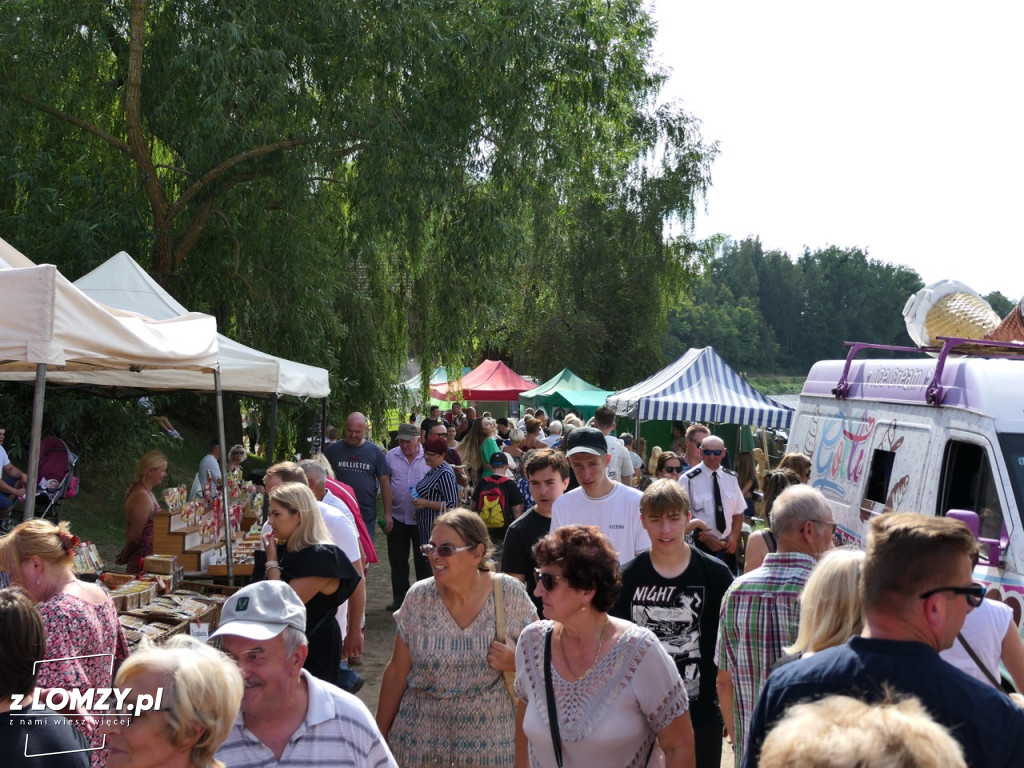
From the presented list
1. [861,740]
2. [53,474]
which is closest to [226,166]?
[53,474]

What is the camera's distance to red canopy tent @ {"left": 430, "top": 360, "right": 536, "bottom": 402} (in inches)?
1216

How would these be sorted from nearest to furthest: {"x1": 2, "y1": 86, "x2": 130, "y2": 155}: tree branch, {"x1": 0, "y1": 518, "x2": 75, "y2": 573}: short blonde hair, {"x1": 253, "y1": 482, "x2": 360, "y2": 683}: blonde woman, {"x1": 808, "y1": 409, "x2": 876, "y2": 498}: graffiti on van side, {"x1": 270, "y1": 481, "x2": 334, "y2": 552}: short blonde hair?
1. {"x1": 0, "y1": 518, "x2": 75, "y2": 573}: short blonde hair
2. {"x1": 253, "y1": 482, "x2": 360, "y2": 683}: blonde woman
3. {"x1": 270, "y1": 481, "x2": 334, "y2": 552}: short blonde hair
4. {"x1": 808, "y1": 409, "x2": 876, "y2": 498}: graffiti on van side
5. {"x1": 2, "y1": 86, "x2": 130, "y2": 155}: tree branch

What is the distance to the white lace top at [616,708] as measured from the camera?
3260 millimetres

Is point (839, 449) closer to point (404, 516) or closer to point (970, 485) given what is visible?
point (970, 485)

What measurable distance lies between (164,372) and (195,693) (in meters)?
8.16

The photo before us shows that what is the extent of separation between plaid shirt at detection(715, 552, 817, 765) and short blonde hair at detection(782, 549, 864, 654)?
703mm

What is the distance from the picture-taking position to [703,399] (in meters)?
17.4

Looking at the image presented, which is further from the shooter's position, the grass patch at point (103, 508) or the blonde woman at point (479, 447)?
the grass patch at point (103, 508)

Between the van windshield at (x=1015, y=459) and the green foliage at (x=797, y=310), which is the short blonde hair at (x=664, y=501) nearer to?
the van windshield at (x=1015, y=459)

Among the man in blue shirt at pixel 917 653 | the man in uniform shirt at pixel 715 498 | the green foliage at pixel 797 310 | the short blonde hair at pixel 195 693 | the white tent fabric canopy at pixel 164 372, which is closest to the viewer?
the man in blue shirt at pixel 917 653

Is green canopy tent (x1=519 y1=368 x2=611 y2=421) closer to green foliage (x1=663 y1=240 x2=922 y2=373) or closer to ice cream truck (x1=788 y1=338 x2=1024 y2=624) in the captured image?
ice cream truck (x1=788 y1=338 x2=1024 y2=624)

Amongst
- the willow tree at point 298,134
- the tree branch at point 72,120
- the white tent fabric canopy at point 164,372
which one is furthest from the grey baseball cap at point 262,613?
the tree branch at point 72,120

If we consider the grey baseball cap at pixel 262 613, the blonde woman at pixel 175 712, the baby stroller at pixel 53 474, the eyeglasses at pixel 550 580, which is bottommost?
the baby stroller at pixel 53 474

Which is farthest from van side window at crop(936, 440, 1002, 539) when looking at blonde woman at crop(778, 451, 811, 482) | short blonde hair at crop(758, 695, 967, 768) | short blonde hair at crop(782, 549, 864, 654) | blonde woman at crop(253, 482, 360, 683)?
short blonde hair at crop(758, 695, 967, 768)
